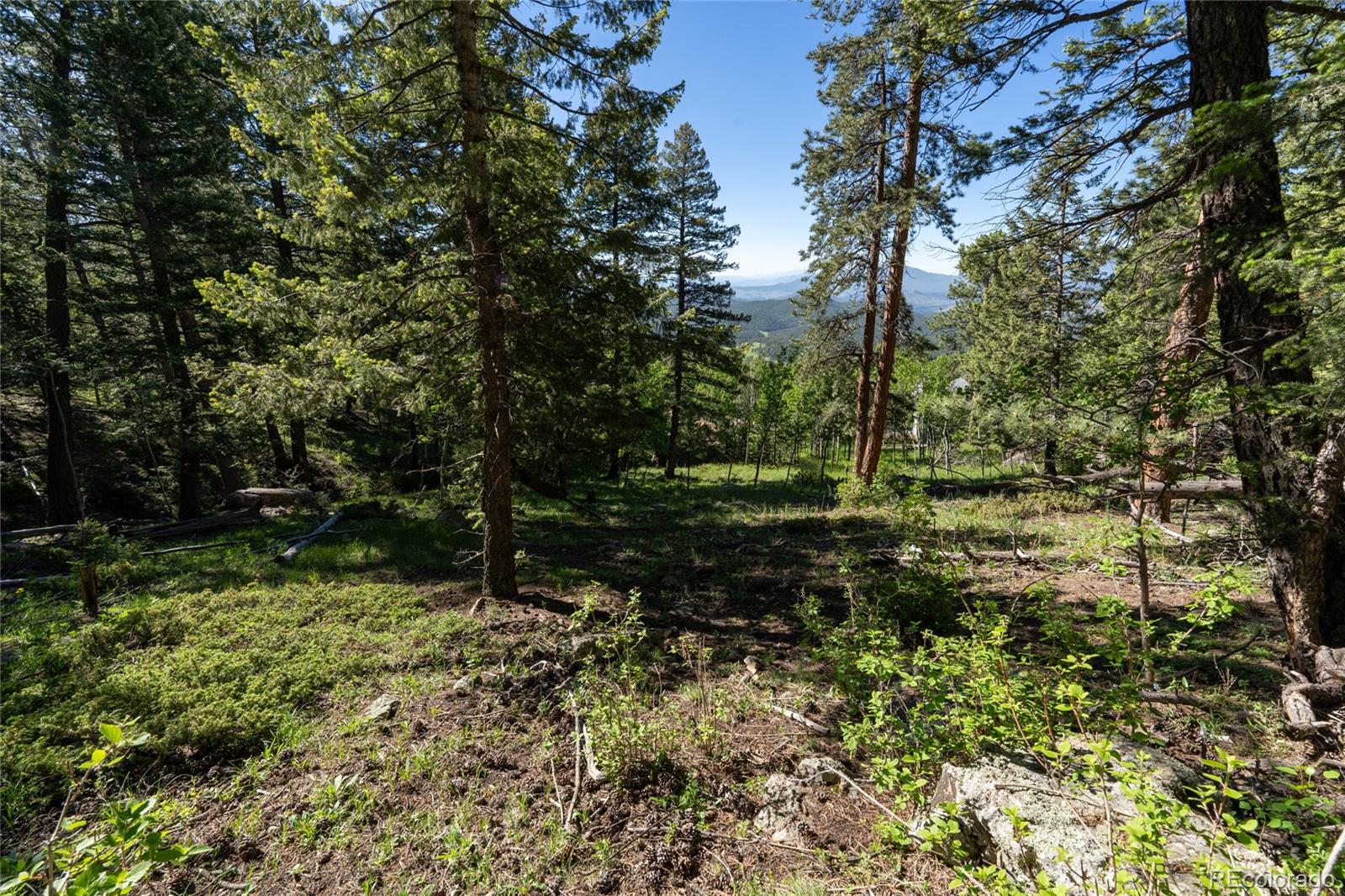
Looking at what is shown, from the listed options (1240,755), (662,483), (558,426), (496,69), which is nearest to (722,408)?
(662,483)

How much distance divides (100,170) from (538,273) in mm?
11898

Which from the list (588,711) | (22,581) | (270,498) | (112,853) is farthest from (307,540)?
(112,853)

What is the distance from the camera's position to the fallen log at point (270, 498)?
42.2 ft

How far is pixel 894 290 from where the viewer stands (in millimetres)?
12703

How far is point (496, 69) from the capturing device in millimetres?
5965

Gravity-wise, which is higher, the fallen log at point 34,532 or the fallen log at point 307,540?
the fallen log at point 34,532

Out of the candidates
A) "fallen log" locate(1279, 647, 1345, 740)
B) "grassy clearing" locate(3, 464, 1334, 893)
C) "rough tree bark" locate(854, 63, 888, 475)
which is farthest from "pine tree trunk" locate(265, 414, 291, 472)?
"fallen log" locate(1279, 647, 1345, 740)

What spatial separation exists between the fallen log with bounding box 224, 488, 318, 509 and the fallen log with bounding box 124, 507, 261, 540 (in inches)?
12.7

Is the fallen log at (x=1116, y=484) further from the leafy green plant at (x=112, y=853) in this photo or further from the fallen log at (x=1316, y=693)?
the leafy green plant at (x=112, y=853)

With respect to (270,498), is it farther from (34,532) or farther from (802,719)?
(802,719)

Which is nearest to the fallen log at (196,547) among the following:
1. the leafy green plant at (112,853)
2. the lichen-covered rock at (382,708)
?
the lichen-covered rock at (382,708)

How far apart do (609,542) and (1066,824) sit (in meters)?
10.5

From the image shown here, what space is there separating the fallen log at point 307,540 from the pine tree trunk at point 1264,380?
42.9 ft

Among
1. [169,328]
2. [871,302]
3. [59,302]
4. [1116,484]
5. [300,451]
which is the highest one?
[871,302]
